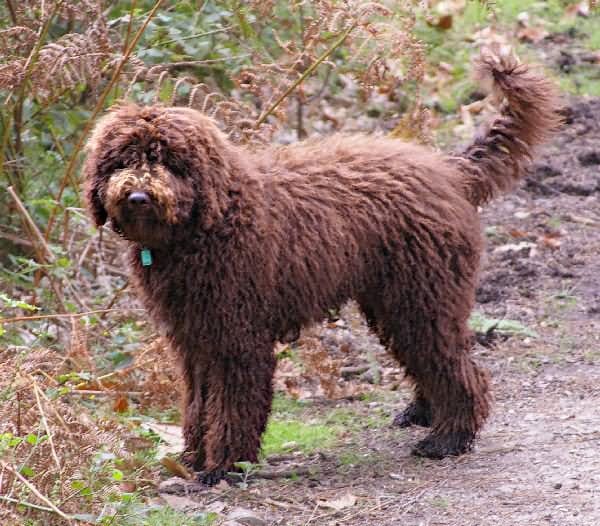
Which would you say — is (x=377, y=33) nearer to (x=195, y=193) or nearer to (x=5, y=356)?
(x=195, y=193)

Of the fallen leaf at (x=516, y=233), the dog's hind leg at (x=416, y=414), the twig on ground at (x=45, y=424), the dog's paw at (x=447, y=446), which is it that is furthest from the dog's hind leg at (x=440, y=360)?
the fallen leaf at (x=516, y=233)

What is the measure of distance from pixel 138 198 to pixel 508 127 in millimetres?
2140

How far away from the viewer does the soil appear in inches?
206

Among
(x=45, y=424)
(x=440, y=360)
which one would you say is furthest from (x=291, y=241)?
(x=45, y=424)

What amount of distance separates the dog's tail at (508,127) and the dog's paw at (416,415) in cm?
114

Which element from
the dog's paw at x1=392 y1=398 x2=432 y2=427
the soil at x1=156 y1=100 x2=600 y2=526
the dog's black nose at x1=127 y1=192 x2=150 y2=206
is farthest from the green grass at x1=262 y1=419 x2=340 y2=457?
the dog's black nose at x1=127 y1=192 x2=150 y2=206

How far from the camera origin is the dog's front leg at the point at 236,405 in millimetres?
5520

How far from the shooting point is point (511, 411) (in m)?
6.55

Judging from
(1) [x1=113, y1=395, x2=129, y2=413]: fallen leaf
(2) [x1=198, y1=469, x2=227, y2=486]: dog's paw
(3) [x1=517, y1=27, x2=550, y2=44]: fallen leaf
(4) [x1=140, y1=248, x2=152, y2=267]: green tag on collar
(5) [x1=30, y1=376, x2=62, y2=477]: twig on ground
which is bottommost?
(1) [x1=113, y1=395, x2=129, y2=413]: fallen leaf

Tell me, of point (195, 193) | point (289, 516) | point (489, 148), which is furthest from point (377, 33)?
point (289, 516)

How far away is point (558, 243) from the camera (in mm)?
8781

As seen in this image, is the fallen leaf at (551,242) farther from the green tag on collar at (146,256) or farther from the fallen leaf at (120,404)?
the green tag on collar at (146,256)

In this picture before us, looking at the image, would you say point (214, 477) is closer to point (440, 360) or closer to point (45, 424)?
point (440, 360)

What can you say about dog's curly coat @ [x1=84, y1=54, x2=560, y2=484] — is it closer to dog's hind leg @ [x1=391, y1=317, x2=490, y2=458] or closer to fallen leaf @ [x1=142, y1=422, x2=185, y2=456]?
dog's hind leg @ [x1=391, y1=317, x2=490, y2=458]
